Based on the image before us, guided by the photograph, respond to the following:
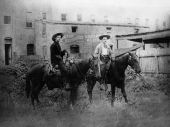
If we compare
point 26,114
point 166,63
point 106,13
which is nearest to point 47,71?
point 26,114

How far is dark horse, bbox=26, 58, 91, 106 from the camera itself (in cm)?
477

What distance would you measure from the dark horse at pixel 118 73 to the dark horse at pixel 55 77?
0.22 meters

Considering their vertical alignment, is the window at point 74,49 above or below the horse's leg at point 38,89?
above

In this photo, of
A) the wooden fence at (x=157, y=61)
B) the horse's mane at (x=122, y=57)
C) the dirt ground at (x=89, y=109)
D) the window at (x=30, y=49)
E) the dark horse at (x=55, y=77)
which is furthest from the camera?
the wooden fence at (x=157, y=61)

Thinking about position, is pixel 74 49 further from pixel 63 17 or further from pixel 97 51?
pixel 63 17

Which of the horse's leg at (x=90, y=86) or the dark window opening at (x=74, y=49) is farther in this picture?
the horse's leg at (x=90, y=86)

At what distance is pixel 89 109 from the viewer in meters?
4.85

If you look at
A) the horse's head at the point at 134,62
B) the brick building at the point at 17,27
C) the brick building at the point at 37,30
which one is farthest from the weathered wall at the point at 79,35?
the horse's head at the point at 134,62

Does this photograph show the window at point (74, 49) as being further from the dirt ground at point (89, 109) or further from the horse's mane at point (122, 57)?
the horse's mane at point (122, 57)

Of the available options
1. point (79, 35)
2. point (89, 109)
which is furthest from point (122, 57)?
point (89, 109)

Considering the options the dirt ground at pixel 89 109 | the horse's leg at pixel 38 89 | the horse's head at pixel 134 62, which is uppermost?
the horse's head at pixel 134 62

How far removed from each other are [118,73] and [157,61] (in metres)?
0.87

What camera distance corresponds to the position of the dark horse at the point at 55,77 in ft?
15.6

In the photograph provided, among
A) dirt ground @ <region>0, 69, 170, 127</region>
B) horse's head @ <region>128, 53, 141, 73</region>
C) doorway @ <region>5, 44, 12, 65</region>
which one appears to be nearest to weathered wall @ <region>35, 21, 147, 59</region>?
horse's head @ <region>128, 53, 141, 73</region>
